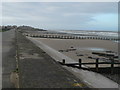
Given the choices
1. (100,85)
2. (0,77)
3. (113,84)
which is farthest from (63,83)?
(113,84)

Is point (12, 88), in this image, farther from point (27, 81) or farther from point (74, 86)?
point (74, 86)

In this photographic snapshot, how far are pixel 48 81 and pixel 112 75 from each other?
10350 millimetres

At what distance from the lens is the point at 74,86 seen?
4809mm

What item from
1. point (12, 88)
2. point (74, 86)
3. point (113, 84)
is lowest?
point (113, 84)

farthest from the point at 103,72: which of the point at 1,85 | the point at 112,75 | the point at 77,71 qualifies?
the point at 1,85

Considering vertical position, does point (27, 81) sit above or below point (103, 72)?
above

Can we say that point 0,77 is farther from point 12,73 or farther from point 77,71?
point 77,71

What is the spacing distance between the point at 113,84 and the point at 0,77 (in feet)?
23.0

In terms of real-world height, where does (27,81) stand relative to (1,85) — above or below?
above

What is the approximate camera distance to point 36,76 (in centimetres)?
588

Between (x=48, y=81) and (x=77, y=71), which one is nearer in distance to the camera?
(x=48, y=81)

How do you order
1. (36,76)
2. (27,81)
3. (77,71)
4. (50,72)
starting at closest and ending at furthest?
(27,81), (36,76), (50,72), (77,71)

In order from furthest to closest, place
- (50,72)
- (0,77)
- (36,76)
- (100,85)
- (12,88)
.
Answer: (100,85), (0,77), (12,88), (50,72), (36,76)

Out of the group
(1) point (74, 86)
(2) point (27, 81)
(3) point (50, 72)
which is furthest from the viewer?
(3) point (50, 72)
